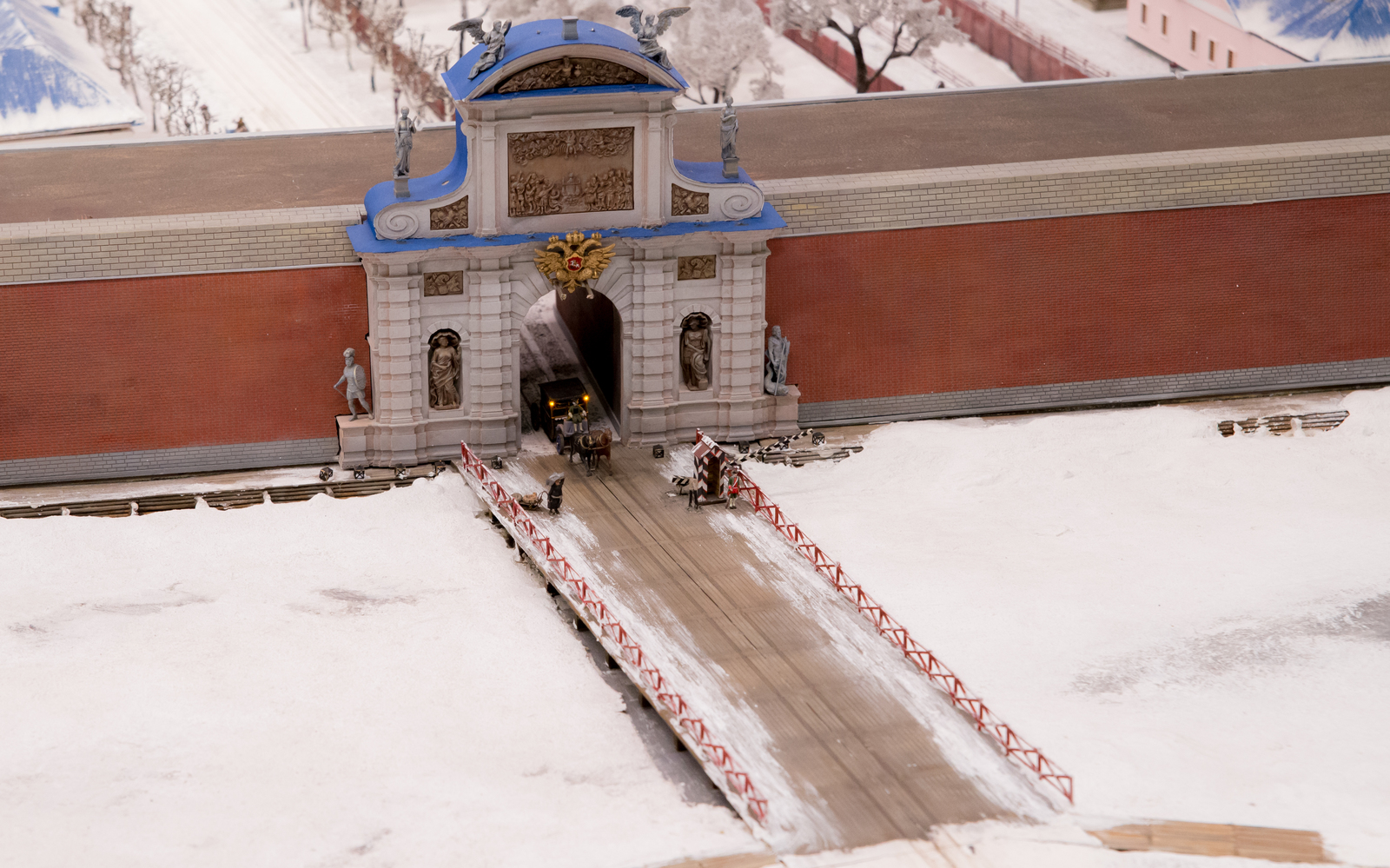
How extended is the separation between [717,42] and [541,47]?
106 ft

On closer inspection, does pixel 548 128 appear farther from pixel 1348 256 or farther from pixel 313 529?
pixel 1348 256

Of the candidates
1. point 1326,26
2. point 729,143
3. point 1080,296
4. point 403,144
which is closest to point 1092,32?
point 1326,26

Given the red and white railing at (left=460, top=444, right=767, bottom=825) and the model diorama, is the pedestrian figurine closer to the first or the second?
the model diorama

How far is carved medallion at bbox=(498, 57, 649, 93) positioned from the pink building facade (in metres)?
40.7

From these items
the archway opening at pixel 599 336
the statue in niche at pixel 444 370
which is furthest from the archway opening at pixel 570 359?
the statue in niche at pixel 444 370

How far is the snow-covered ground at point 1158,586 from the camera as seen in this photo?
42062 mm

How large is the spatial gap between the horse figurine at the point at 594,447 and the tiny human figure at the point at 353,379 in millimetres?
5350

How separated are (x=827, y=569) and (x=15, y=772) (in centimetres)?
1779

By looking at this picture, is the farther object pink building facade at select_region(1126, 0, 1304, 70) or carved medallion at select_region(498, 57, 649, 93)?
pink building facade at select_region(1126, 0, 1304, 70)

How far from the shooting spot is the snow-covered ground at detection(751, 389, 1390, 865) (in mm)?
42062

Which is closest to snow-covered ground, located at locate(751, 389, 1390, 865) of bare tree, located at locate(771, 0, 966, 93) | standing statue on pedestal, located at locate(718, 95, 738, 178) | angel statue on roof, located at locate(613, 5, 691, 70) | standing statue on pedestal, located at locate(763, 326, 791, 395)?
standing statue on pedestal, located at locate(763, 326, 791, 395)

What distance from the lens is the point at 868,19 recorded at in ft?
277

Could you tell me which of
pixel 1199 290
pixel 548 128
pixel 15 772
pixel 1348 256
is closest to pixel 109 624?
pixel 15 772

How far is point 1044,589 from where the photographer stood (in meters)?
49.2
